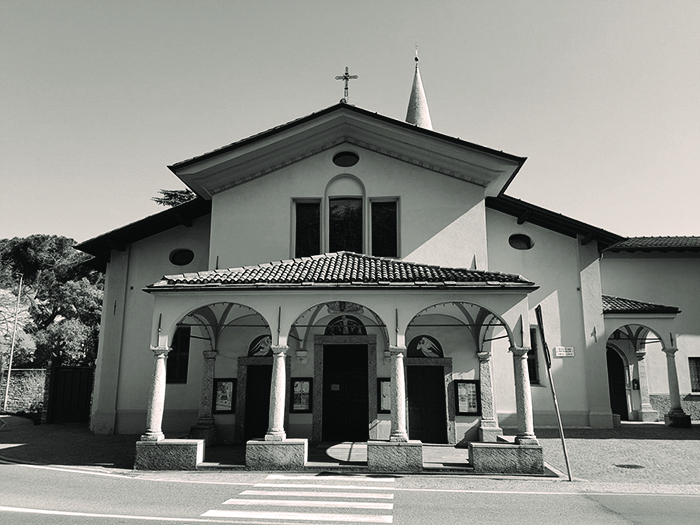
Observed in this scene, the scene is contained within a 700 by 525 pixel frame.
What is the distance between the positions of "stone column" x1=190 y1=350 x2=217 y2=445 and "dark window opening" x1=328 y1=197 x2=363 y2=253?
14.9 feet

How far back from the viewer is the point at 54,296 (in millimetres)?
41250

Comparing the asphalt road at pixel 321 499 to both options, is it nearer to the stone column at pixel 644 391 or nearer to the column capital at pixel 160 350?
the column capital at pixel 160 350

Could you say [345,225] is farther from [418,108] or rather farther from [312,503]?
[418,108]

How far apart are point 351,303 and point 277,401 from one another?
114 inches

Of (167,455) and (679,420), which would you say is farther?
(679,420)

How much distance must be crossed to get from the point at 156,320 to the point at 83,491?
12.4 feet

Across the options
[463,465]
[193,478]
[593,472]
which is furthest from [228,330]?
[593,472]

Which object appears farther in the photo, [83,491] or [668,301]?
[668,301]

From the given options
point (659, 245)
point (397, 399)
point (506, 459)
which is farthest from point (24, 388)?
point (659, 245)

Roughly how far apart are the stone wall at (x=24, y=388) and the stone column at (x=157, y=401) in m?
20.6

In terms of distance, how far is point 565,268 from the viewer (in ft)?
53.9

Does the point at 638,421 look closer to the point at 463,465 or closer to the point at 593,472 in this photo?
the point at 593,472

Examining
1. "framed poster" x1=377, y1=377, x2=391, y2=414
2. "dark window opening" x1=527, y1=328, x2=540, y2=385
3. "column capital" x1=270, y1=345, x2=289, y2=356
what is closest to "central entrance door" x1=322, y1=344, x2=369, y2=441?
"framed poster" x1=377, y1=377, x2=391, y2=414

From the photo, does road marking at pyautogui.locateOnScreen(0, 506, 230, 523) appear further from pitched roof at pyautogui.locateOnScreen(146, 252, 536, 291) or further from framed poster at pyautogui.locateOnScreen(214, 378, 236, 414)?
framed poster at pyautogui.locateOnScreen(214, 378, 236, 414)
